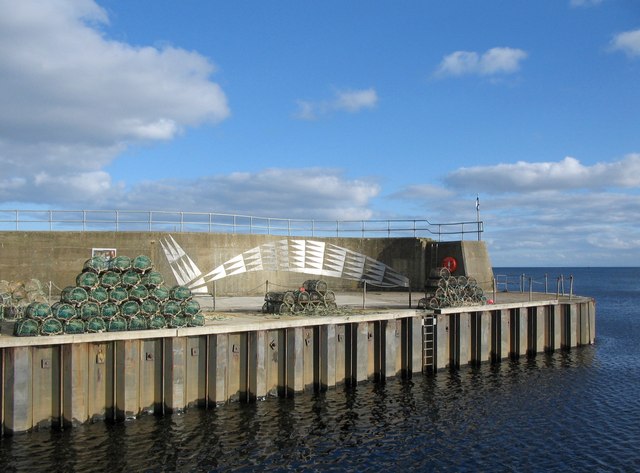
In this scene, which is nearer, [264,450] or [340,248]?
[264,450]

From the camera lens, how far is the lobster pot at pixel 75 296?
18.8 meters

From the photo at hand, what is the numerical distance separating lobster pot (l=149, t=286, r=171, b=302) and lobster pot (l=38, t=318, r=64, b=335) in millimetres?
3204

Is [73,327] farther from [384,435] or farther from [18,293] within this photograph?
[384,435]

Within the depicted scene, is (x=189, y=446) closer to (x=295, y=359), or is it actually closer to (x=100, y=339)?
(x=100, y=339)

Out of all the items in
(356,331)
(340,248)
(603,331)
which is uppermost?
(340,248)

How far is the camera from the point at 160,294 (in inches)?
800

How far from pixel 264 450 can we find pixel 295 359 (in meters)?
5.49

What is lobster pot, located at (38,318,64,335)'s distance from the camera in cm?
1761

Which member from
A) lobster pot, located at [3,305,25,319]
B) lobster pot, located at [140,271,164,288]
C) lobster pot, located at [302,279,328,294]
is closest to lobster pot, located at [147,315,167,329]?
lobster pot, located at [140,271,164,288]

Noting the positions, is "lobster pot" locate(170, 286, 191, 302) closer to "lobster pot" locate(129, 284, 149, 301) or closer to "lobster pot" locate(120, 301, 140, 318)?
"lobster pot" locate(129, 284, 149, 301)

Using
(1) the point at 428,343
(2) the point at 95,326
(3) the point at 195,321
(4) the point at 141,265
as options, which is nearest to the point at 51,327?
(2) the point at 95,326

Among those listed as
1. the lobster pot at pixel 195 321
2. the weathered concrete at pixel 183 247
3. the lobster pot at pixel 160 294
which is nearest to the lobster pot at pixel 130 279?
the lobster pot at pixel 160 294

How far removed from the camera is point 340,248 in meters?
39.2

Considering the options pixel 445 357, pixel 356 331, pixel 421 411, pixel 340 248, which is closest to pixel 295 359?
pixel 356 331
